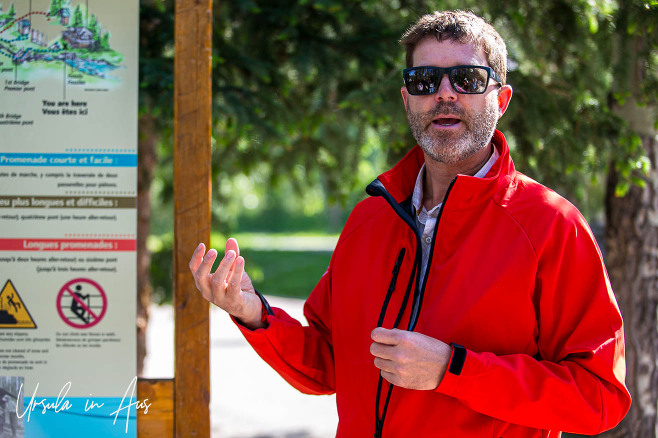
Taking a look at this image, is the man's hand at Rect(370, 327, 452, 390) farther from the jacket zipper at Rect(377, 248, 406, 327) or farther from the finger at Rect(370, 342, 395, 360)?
the jacket zipper at Rect(377, 248, 406, 327)

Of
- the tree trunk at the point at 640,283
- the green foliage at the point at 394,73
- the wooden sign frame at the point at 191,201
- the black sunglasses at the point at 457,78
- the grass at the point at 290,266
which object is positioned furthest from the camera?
the grass at the point at 290,266

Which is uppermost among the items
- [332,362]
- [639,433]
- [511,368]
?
[511,368]

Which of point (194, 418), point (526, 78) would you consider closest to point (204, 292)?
point (194, 418)

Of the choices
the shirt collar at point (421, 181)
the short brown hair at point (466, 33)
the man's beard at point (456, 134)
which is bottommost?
A: the shirt collar at point (421, 181)

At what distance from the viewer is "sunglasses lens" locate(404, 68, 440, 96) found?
191 cm

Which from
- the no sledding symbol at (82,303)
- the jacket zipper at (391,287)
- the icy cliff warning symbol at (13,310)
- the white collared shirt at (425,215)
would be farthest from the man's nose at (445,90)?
the icy cliff warning symbol at (13,310)

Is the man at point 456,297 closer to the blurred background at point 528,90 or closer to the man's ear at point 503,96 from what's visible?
the man's ear at point 503,96

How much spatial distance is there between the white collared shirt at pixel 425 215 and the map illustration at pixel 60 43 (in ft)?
4.02

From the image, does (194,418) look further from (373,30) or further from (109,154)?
(373,30)

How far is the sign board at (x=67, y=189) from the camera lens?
2344 millimetres

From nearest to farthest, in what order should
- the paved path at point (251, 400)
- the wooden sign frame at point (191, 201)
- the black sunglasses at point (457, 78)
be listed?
the black sunglasses at point (457, 78), the wooden sign frame at point (191, 201), the paved path at point (251, 400)

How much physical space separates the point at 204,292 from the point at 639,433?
281 centimetres

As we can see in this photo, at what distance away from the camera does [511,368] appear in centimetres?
158

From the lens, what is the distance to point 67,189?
234 cm
